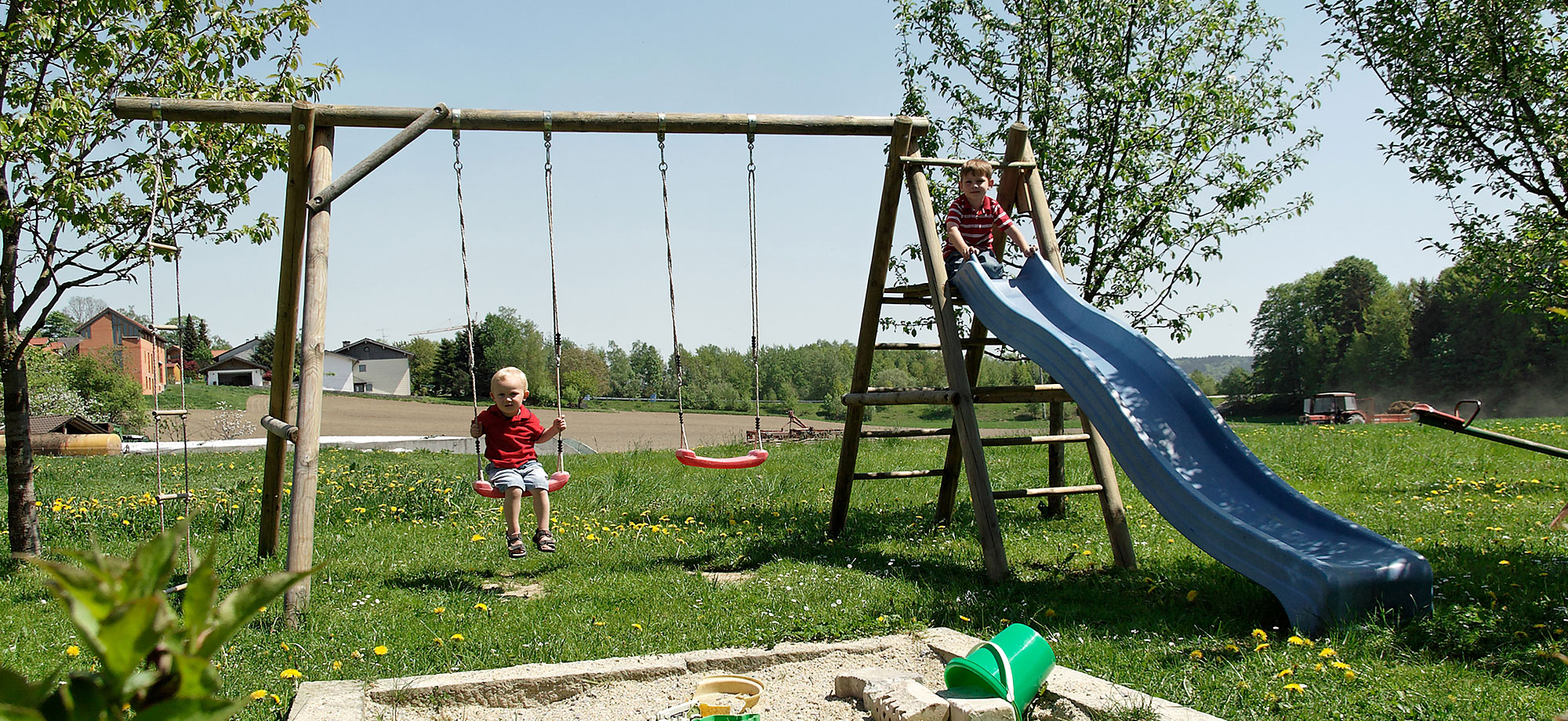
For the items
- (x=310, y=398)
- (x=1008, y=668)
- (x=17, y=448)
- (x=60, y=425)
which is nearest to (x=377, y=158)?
(x=310, y=398)

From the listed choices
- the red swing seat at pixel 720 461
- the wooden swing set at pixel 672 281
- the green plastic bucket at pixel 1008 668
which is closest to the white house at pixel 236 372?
the wooden swing set at pixel 672 281

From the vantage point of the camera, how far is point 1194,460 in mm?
5578

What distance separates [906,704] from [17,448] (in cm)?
639

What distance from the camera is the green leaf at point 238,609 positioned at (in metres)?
0.74

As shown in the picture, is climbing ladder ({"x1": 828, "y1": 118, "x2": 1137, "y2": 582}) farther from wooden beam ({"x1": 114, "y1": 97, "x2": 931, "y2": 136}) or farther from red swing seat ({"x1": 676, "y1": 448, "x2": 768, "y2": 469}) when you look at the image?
red swing seat ({"x1": 676, "y1": 448, "x2": 768, "y2": 469})

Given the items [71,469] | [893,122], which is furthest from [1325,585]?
[71,469]

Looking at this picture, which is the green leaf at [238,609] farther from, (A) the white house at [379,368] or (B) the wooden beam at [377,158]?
(A) the white house at [379,368]

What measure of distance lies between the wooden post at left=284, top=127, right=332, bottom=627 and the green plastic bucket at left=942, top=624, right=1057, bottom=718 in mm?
3416

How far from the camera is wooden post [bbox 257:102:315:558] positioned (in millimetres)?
5848

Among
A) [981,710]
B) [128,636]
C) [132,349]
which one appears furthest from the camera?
[132,349]

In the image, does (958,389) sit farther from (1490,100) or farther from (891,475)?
(1490,100)

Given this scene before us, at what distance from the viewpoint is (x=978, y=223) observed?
7.09m

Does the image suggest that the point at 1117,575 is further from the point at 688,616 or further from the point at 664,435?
the point at 664,435

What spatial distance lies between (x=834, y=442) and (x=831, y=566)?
9975 mm
